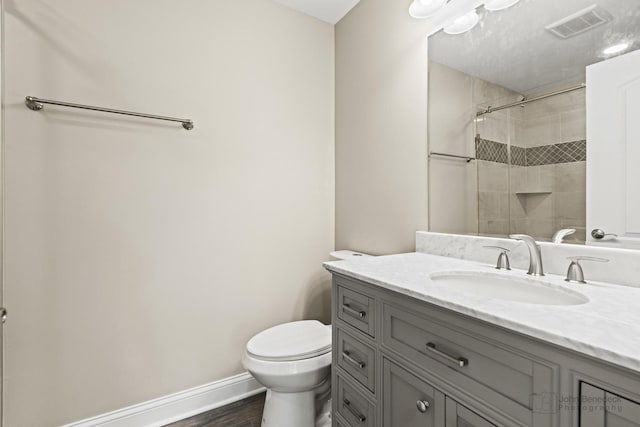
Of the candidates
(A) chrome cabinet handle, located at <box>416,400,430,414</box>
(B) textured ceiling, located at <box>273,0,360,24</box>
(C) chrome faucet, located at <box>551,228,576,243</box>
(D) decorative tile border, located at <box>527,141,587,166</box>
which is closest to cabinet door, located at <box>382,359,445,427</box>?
(A) chrome cabinet handle, located at <box>416,400,430,414</box>

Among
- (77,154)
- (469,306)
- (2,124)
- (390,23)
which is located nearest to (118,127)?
(77,154)

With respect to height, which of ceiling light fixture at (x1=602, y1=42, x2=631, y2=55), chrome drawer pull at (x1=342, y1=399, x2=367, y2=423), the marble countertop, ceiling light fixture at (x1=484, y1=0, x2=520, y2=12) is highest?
ceiling light fixture at (x1=484, y1=0, x2=520, y2=12)

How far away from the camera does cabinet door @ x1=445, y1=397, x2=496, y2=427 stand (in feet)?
2.22

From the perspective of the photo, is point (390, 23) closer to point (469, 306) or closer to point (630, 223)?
point (630, 223)

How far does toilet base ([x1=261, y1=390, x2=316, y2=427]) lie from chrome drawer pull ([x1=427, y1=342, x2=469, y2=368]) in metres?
0.86

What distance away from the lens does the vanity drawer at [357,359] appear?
1.01m

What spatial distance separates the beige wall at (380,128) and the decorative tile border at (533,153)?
30 cm

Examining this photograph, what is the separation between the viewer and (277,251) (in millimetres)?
1906

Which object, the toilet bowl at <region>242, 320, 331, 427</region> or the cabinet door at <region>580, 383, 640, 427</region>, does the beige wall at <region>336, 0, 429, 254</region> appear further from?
the cabinet door at <region>580, 383, 640, 427</region>

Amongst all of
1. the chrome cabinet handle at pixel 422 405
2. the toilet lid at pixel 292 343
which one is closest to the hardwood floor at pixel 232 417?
the toilet lid at pixel 292 343

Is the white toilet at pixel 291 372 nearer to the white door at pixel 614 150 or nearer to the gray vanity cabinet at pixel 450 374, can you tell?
the gray vanity cabinet at pixel 450 374

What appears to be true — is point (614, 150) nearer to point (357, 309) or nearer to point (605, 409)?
point (605, 409)

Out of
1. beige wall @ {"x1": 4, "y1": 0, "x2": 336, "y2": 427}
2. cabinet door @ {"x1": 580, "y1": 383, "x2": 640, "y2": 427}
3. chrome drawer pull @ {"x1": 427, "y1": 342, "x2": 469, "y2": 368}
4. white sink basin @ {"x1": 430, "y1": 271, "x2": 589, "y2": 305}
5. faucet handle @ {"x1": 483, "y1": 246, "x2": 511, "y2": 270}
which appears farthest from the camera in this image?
beige wall @ {"x1": 4, "y1": 0, "x2": 336, "y2": 427}

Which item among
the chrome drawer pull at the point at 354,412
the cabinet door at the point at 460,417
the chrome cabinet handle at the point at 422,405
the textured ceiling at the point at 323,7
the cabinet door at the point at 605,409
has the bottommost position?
the chrome drawer pull at the point at 354,412
